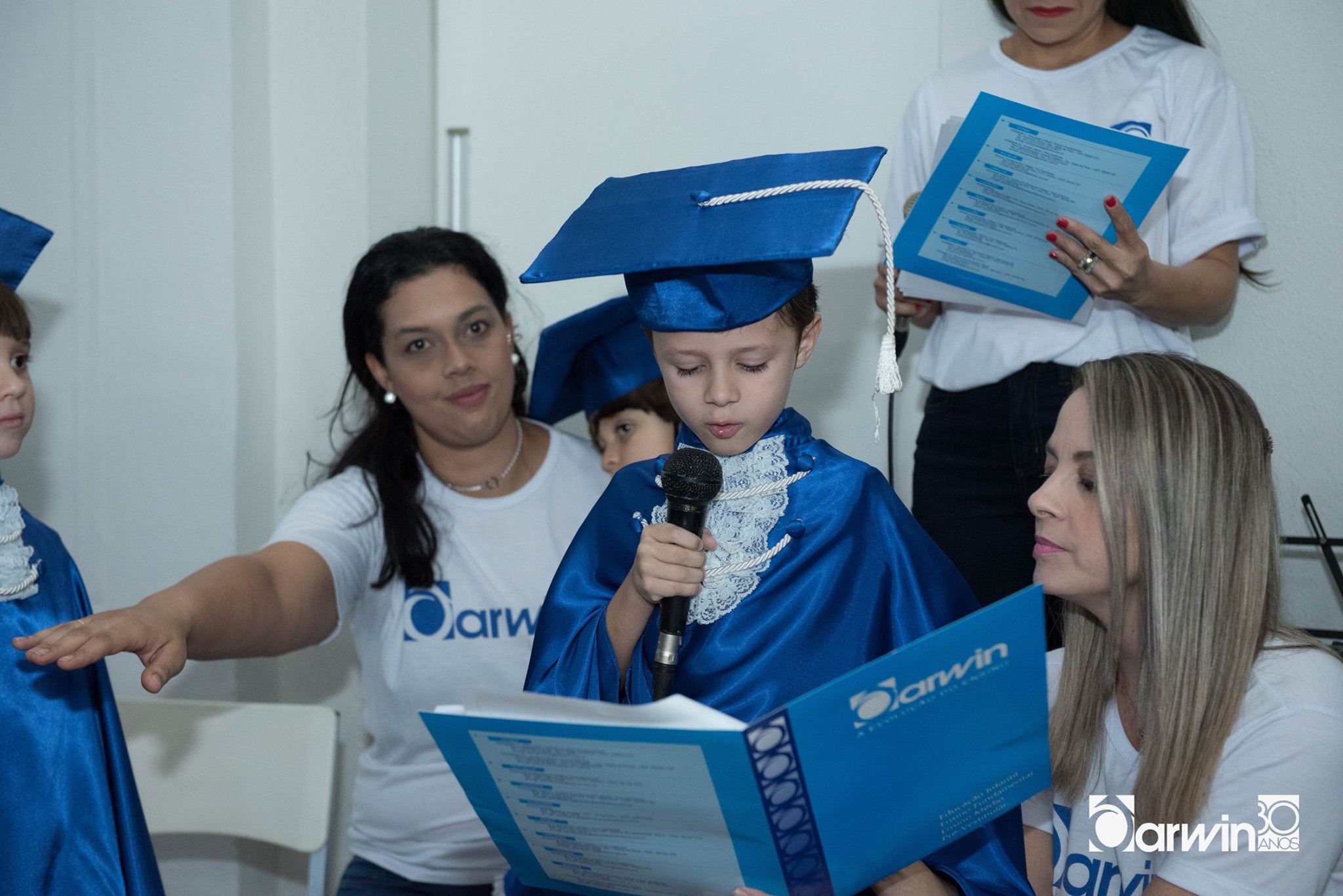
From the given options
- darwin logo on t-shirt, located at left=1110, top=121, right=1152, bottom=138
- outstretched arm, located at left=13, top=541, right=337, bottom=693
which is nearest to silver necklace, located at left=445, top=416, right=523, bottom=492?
outstretched arm, located at left=13, top=541, right=337, bottom=693

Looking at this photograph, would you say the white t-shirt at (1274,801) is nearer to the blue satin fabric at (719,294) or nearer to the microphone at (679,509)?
the microphone at (679,509)

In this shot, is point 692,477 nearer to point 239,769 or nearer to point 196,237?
point 239,769

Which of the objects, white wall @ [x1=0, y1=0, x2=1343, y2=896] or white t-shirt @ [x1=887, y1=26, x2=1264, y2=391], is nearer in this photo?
white t-shirt @ [x1=887, y1=26, x2=1264, y2=391]

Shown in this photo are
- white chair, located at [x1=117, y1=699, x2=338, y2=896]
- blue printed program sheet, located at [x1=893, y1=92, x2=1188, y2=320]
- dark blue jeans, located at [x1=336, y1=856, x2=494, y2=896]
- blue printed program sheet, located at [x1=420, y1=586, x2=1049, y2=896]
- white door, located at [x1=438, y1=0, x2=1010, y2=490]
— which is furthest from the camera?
white door, located at [x1=438, y1=0, x2=1010, y2=490]

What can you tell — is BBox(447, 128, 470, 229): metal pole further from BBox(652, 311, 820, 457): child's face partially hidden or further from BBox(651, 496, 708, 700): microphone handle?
BBox(651, 496, 708, 700): microphone handle

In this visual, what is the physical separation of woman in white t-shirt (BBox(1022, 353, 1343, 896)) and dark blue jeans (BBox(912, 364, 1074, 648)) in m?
0.46

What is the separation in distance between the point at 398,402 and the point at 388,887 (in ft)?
2.85

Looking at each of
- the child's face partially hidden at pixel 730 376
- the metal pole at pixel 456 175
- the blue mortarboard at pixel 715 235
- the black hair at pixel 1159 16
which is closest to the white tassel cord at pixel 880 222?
the blue mortarboard at pixel 715 235

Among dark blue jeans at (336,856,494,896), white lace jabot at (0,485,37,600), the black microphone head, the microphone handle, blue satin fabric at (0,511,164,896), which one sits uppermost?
the black microphone head

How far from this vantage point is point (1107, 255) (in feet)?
5.81

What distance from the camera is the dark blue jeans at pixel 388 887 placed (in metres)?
2.06

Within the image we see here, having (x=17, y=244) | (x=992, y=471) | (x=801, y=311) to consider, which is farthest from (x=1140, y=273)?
(x=17, y=244)

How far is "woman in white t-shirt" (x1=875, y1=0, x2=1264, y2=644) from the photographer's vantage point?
6.41 feet

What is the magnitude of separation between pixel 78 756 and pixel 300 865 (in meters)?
1.37
